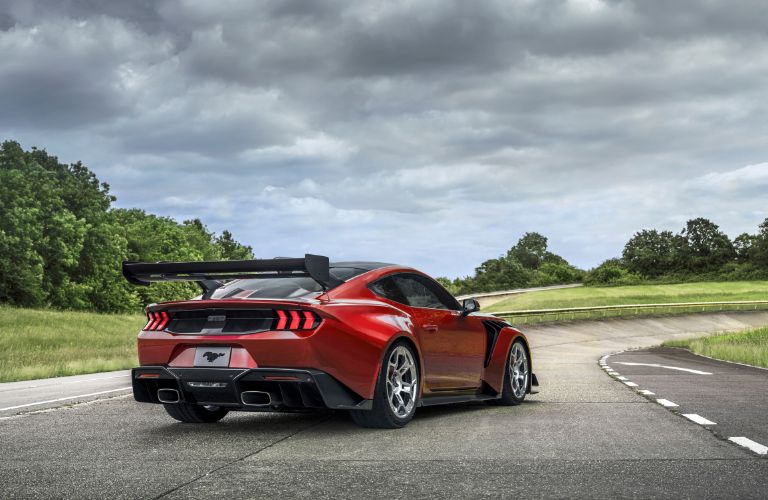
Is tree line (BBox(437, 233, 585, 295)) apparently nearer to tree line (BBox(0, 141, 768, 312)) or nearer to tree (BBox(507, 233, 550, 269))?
tree line (BBox(0, 141, 768, 312))

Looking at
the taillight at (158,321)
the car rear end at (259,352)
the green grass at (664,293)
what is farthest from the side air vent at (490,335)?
the green grass at (664,293)

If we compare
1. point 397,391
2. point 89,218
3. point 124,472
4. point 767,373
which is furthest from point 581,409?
point 89,218

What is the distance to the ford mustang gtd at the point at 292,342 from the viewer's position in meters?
7.39

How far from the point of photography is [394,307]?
831 centimetres

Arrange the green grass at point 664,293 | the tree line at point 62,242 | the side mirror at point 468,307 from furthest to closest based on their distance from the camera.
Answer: the green grass at point 664,293 < the tree line at point 62,242 < the side mirror at point 468,307

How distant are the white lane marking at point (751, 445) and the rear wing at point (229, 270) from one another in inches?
134

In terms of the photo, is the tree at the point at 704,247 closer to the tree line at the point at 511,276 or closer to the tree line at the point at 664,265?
the tree line at the point at 664,265

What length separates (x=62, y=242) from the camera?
222 ft

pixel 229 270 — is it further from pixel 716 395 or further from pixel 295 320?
pixel 716 395

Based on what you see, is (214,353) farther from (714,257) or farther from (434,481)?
(714,257)

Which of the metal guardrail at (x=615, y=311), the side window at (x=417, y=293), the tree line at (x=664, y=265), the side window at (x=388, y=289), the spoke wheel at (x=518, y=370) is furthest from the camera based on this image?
the tree line at (x=664, y=265)

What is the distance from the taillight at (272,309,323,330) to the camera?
7.42 meters

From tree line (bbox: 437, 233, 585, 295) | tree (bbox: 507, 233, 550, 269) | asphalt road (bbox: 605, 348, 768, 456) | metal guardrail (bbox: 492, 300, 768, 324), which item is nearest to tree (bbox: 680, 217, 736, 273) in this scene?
tree line (bbox: 437, 233, 585, 295)

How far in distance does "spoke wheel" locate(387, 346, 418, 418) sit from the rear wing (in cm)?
91
